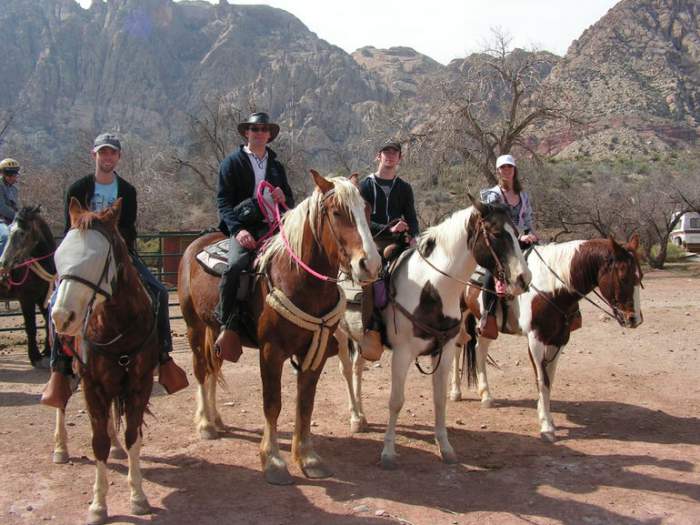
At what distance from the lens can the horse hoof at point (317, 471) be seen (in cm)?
456

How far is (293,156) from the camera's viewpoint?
3319 cm

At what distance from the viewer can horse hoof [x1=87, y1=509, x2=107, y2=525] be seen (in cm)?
378

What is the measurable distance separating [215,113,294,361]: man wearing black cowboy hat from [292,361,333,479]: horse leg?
0.59 metres

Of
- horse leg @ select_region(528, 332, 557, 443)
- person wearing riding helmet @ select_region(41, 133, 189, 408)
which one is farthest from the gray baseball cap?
horse leg @ select_region(528, 332, 557, 443)

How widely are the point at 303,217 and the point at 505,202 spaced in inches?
105

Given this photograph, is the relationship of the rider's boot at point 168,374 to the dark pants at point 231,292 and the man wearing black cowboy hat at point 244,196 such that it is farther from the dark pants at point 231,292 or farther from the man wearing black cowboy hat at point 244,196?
the dark pants at point 231,292

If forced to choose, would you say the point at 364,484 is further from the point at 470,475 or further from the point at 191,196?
the point at 191,196

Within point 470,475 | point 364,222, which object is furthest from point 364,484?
point 364,222

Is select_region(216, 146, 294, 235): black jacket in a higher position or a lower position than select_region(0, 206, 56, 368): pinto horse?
higher

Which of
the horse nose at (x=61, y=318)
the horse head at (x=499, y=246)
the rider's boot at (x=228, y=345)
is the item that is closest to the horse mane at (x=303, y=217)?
the rider's boot at (x=228, y=345)

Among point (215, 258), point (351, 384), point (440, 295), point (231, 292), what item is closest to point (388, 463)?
point (351, 384)

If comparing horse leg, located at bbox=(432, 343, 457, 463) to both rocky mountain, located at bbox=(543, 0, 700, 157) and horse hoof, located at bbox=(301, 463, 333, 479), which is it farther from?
rocky mountain, located at bbox=(543, 0, 700, 157)

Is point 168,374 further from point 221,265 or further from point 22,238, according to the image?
point 22,238

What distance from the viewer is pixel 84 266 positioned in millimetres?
3371
